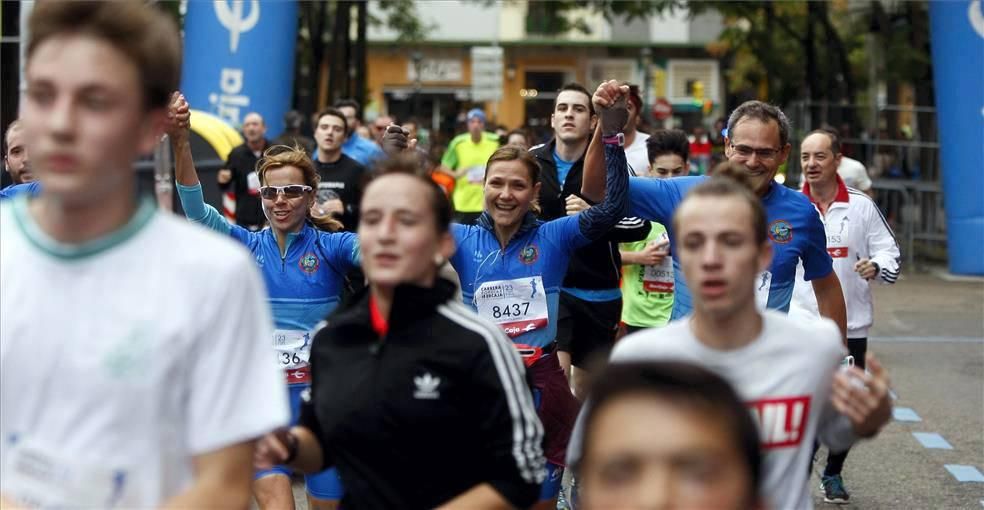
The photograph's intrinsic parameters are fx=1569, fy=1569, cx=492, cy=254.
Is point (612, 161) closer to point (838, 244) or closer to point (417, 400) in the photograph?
point (417, 400)

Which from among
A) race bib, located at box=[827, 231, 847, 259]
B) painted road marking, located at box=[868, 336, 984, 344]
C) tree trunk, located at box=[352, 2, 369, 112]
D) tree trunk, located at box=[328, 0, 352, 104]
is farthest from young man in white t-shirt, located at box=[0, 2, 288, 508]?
tree trunk, located at box=[352, 2, 369, 112]

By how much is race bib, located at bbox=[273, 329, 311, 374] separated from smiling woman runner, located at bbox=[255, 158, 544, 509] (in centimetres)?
277

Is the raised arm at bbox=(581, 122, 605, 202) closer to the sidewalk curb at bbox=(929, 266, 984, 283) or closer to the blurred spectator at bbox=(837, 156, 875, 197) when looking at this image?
the blurred spectator at bbox=(837, 156, 875, 197)

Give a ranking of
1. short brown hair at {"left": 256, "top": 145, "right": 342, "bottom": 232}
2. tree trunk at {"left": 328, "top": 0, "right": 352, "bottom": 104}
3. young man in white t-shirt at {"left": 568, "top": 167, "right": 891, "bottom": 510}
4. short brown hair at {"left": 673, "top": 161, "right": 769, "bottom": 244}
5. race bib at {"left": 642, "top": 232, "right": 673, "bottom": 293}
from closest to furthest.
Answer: young man in white t-shirt at {"left": 568, "top": 167, "right": 891, "bottom": 510} < short brown hair at {"left": 673, "top": 161, "right": 769, "bottom": 244} < short brown hair at {"left": 256, "top": 145, "right": 342, "bottom": 232} < race bib at {"left": 642, "top": 232, "right": 673, "bottom": 293} < tree trunk at {"left": 328, "top": 0, "right": 352, "bottom": 104}

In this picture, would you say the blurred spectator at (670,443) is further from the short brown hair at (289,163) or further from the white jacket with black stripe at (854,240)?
the white jacket with black stripe at (854,240)

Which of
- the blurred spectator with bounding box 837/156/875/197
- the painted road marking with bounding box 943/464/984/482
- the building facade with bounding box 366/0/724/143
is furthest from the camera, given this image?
the building facade with bounding box 366/0/724/143

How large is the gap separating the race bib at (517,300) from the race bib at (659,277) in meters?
2.68

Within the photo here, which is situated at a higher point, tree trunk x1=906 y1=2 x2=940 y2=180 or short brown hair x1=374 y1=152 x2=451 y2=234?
tree trunk x1=906 y1=2 x2=940 y2=180

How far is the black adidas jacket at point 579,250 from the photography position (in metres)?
8.32

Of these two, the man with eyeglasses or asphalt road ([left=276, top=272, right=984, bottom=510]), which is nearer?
the man with eyeglasses

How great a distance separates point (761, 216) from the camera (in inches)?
142

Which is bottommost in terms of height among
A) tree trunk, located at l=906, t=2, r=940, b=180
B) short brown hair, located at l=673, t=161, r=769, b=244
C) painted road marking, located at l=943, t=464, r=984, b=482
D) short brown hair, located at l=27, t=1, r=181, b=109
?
painted road marking, located at l=943, t=464, r=984, b=482

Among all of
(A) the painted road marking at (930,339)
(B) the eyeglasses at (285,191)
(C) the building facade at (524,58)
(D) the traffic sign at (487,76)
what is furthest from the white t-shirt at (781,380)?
(C) the building facade at (524,58)

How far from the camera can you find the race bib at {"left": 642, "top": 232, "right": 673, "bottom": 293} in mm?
9109
